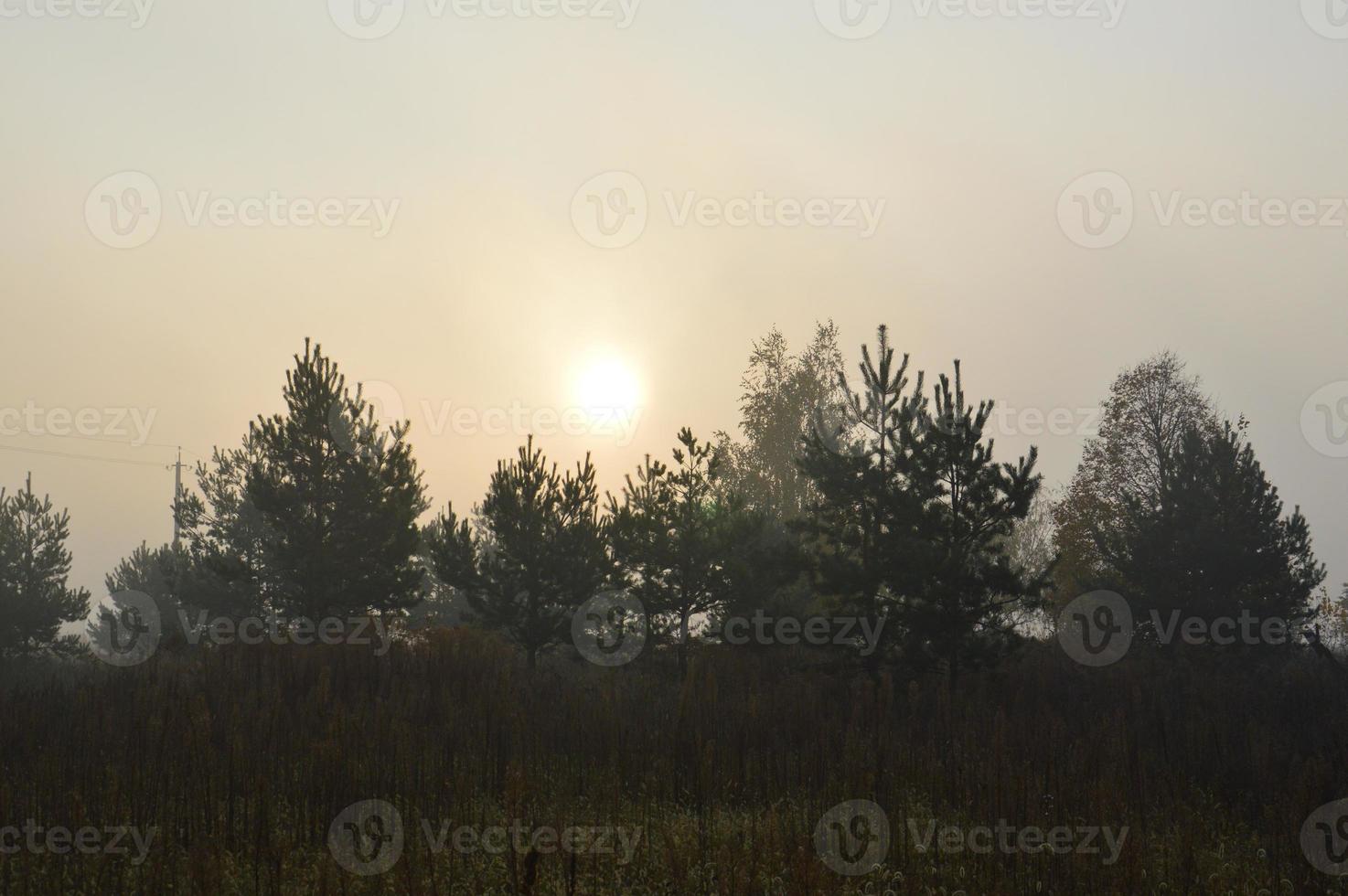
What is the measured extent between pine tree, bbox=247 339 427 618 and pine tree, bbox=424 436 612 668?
3357 mm

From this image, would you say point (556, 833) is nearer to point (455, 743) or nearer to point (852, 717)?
point (455, 743)

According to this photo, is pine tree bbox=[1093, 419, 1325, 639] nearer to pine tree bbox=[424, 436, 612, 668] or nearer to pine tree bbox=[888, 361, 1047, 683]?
pine tree bbox=[888, 361, 1047, 683]

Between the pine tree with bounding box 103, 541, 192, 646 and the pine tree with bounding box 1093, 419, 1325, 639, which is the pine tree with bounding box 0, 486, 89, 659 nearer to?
the pine tree with bounding box 103, 541, 192, 646

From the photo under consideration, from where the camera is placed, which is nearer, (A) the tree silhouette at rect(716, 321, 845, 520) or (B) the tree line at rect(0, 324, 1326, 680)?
(B) the tree line at rect(0, 324, 1326, 680)

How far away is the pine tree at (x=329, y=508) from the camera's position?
84.6 feet

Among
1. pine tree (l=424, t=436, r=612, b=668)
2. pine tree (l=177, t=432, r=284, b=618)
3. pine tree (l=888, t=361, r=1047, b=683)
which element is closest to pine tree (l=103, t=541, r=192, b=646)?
pine tree (l=177, t=432, r=284, b=618)

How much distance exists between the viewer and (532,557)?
75.4 ft

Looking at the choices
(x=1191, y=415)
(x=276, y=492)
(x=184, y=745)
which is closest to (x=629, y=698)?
(x=184, y=745)

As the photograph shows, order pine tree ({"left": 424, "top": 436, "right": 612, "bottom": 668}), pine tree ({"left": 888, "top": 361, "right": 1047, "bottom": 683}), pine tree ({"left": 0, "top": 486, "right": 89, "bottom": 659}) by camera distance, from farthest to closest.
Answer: pine tree ({"left": 0, "top": 486, "right": 89, "bottom": 659}) < pine tree ({"left": 424, "top": 436, "right": 612, "bottom": 668}) < pine tree ({"left": 888, "top": 361, "right": 1047, "bottom": 683})

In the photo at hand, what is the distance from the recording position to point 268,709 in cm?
1475

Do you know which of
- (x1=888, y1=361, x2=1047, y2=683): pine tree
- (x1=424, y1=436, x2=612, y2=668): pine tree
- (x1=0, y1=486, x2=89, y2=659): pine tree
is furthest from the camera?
(x1=0, y1=486, x2=89, y2=659): pine tree

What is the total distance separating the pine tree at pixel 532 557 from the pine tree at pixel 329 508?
3.36m

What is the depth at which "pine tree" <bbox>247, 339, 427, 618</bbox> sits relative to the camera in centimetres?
2578

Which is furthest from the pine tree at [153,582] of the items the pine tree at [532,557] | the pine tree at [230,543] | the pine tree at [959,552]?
the pine tree at [959,552]
